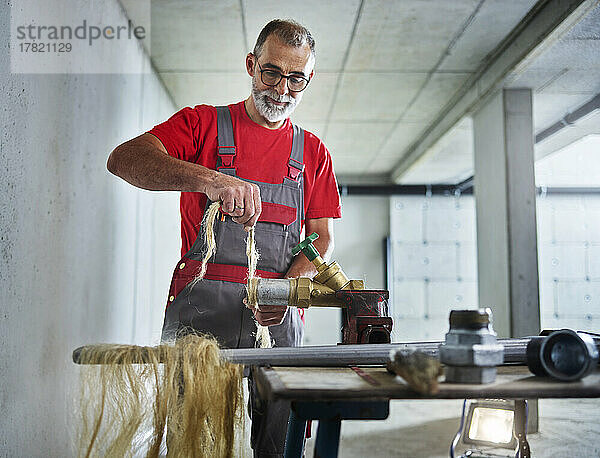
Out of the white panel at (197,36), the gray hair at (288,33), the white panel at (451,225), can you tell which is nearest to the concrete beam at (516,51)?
Result: the white panel at (197,36)

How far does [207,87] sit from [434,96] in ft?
6.55

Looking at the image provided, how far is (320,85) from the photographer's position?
16.5 feet

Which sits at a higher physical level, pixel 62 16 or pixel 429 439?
pixel 62 16

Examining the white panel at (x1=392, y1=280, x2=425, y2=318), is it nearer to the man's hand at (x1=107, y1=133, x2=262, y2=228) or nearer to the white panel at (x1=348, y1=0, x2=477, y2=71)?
the white panel at (x1=348, y1=0, x2=477, y2=71)

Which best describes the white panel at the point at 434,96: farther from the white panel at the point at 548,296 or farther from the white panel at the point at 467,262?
the white panel at the point at 467,262

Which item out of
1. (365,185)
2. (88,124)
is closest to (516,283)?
(88,124)

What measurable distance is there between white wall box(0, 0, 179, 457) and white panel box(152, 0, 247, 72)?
0.31m

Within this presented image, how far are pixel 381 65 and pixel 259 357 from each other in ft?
12.0

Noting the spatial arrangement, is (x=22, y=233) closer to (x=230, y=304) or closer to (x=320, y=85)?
(x=230, y=304)

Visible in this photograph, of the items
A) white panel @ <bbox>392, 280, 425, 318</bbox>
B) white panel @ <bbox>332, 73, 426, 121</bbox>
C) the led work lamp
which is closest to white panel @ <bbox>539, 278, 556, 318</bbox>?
white panel @ <bbox>392, 280, 425, 318</bbox>

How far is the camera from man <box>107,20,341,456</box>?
1.90 m

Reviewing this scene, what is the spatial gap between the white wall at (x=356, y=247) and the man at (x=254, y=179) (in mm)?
6951

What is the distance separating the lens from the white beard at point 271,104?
6.74ft

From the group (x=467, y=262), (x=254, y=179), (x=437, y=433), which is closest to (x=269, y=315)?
(x=254, y=179)
